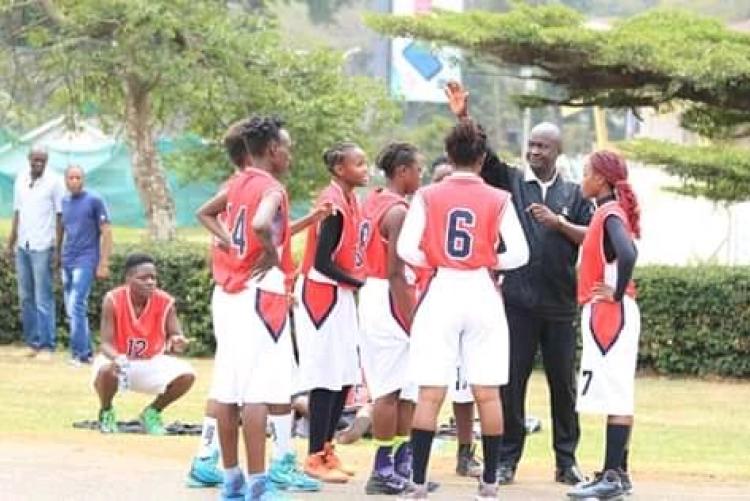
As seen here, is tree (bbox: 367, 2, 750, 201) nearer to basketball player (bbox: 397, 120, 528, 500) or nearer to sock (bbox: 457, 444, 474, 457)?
sock (bbox: 457, 444, 474, 457)

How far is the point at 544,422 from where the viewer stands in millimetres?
A: 14438

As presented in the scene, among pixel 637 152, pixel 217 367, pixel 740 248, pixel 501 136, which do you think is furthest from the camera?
pixel 501 136

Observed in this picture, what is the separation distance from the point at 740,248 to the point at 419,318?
70.7ft

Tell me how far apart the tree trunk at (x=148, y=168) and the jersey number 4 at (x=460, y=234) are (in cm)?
1654

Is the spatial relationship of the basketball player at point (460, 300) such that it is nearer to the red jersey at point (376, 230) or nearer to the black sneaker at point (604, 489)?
the black sneaker at point (604, 489)

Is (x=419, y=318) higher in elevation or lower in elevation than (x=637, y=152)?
lower

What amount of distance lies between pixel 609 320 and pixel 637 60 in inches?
366

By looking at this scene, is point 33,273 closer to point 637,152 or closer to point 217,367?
point 637,152

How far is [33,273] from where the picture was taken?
1802cm

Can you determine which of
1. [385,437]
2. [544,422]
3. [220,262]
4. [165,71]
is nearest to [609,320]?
[385,437]

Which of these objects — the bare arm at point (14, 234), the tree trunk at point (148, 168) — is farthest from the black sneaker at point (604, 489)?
the tree trunk at point (148, 168)

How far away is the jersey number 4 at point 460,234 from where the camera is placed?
27.7ft

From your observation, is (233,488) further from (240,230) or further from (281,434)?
(240,230)

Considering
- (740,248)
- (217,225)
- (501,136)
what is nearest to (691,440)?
(217,225)
